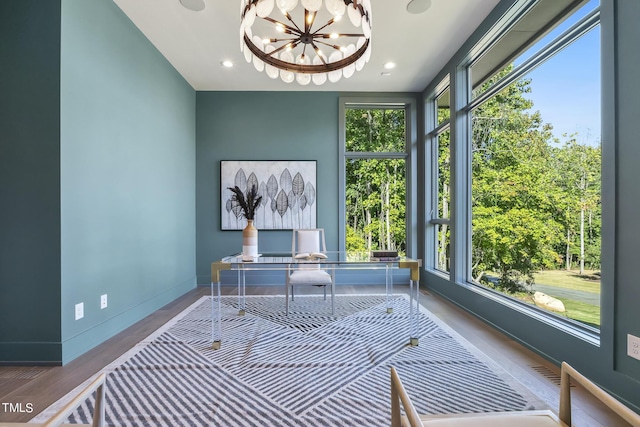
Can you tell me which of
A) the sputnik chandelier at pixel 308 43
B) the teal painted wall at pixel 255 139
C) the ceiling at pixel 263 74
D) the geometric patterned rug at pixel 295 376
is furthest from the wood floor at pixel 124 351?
the ceiling at pixel 263 74

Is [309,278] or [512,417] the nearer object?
[512,417]

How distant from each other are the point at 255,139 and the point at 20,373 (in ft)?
11.8

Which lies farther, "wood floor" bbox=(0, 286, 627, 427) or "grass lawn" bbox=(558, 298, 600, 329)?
"grass lawn" bbox=(558, 298, 600, 329)

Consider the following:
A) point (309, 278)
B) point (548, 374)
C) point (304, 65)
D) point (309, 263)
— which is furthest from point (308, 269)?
point (548, 374)

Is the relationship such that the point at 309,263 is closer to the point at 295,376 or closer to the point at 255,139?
the point at 295,376

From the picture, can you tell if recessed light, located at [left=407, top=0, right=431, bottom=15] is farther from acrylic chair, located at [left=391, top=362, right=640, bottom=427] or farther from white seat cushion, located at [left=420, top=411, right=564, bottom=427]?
white seat cushion, located at [left=420, top=411, right=564, bottom=427]

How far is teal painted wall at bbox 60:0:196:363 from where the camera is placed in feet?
7.47

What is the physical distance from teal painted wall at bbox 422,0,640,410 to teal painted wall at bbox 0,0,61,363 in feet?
11.4

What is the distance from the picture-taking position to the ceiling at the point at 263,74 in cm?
284

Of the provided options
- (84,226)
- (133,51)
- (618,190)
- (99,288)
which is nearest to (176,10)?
(133,51)

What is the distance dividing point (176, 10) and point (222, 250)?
120 inches

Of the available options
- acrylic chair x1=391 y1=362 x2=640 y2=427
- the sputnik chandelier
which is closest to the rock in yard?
acrylic chair x1=391 y1=362 x2=640 y2=427

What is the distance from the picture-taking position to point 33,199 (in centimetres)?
218

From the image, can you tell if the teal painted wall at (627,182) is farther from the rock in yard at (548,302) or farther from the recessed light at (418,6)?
the recessed light at (418,6)
